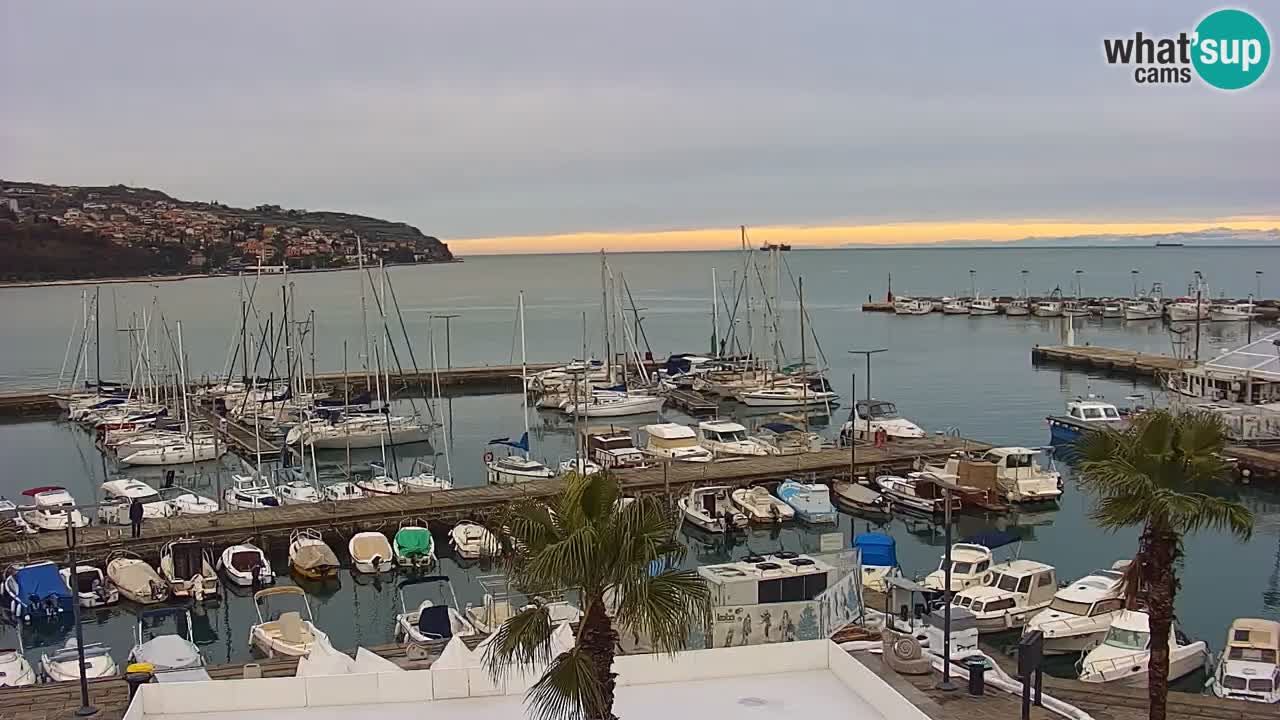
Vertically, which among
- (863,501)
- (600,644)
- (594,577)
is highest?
(594,577)

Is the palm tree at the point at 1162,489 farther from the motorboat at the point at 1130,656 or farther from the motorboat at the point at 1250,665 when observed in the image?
the motorboat at the point at 1130,656

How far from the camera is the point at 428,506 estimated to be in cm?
3731

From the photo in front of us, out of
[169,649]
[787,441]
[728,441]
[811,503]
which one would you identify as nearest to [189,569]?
[169,649]

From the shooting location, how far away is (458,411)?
70688mm

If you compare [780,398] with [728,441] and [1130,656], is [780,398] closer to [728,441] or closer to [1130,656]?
[728,441]

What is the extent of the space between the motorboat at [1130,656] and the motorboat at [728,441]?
79.1 ft

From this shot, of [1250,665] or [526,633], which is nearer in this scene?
[526,633]

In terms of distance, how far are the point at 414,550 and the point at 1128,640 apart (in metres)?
20.3

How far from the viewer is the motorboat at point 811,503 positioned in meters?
37.7

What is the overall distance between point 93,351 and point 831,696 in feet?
368

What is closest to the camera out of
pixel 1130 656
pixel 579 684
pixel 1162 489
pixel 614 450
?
pixel 579 684

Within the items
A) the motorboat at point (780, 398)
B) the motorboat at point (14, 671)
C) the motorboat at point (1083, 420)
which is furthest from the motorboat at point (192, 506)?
the motorboat at point (1083, 420)

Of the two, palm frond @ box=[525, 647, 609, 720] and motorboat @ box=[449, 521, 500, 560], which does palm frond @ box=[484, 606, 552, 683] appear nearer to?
palm frond @ box=[525, 647, 609, 720]

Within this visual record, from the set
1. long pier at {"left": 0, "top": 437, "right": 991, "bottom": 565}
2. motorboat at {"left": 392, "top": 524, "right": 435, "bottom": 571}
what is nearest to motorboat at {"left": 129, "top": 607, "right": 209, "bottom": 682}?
long pier at {"left": 0, "top": 437, "right": 991, "bottom": 565}
